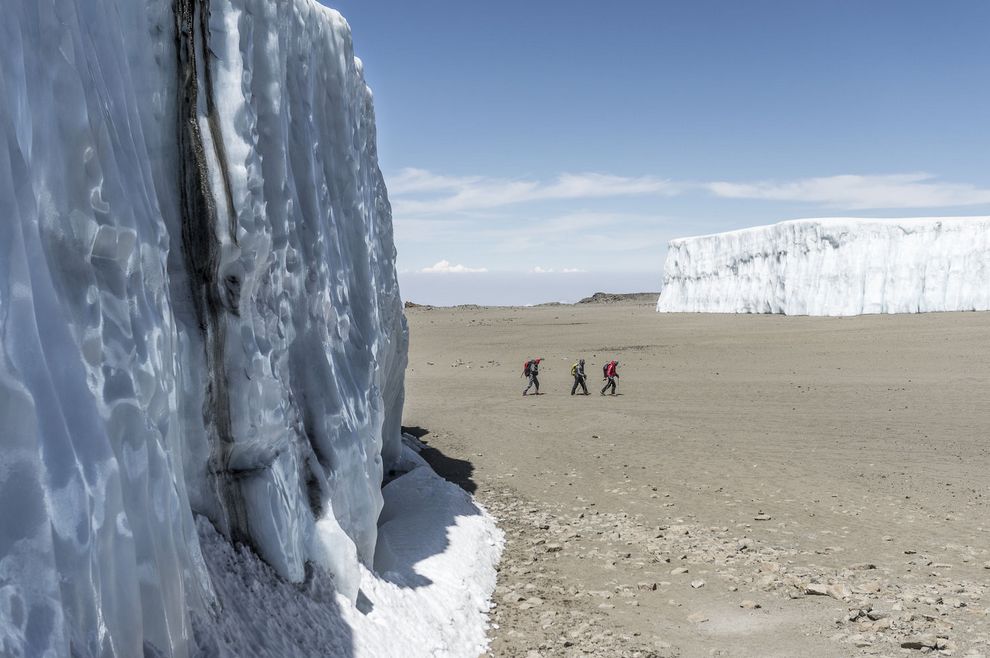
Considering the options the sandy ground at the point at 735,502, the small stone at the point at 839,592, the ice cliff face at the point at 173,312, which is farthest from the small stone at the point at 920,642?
the ice cliff face at the point at 173,312

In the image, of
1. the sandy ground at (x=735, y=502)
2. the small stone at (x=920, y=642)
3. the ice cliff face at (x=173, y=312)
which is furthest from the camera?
the sandy ground at (x=735, y=502)

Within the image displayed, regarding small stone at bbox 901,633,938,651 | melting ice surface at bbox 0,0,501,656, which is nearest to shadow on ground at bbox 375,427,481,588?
→ melting ice surface at bbox 0,0,501,656

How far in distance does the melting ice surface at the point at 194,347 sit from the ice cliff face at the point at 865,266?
130 feet

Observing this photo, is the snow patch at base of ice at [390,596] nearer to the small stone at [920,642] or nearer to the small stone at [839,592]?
the small stone at [839,592]

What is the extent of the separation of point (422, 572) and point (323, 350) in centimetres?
251

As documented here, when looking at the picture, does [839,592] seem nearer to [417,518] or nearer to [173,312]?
[417,518]

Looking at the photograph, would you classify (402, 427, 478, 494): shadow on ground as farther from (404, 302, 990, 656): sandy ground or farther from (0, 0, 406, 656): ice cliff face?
(0, 0, 406, 656): ice cliff face

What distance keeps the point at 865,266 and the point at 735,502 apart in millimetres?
35955

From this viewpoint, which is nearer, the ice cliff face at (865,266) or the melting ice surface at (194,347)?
the melting ice surface at (194,347)

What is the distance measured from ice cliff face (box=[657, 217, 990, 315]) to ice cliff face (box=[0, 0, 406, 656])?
131 feet

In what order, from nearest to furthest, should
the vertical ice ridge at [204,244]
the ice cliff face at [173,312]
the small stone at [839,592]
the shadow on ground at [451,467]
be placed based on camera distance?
the ice cliff face at [173,312] < the vertical ice ridge at [204,244] < the small stone at [839,592] < the shadow on ground at [451,467]

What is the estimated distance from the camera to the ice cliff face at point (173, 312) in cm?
300

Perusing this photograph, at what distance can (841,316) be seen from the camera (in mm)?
41812

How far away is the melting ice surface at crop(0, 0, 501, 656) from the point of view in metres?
3.02
